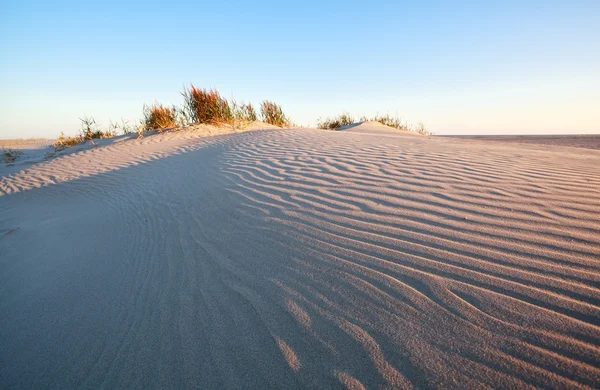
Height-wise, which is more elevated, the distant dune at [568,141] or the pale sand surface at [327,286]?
the distant dune at [568,141]

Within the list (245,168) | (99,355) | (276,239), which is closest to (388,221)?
(276,239)

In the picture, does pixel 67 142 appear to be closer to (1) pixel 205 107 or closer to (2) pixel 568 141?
(1) pixel 205 107

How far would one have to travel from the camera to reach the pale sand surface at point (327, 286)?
1264 mm

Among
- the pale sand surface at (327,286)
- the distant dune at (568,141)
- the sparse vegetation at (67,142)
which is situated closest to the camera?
the pale sand surface at (327,286)

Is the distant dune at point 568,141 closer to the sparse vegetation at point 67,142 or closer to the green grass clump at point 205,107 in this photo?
the green grass clump at point 205,107

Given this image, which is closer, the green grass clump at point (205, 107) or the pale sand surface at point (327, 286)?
the pale sand surface at point (327, 286)

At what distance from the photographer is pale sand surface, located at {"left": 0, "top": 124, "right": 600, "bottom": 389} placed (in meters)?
1.26

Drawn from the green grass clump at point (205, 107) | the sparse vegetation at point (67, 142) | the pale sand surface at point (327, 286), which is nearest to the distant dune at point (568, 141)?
the pale sand surface at point (327, 286)

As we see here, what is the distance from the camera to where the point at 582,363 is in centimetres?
113

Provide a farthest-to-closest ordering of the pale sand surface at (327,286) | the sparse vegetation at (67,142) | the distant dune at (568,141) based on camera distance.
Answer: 1. the sparse vegetation at (67,142)
2. the distant dune at (568,141)
3. the pale sand surface at (327,286)

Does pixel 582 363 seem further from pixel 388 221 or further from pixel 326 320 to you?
pixel 388 221

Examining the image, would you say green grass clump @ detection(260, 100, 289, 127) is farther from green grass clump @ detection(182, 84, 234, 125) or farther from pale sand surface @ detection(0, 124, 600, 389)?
pale sand surface @ detection(0, 124, 600, 389)

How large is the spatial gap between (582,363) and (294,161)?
3.53 metres

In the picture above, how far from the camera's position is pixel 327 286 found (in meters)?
1.70
